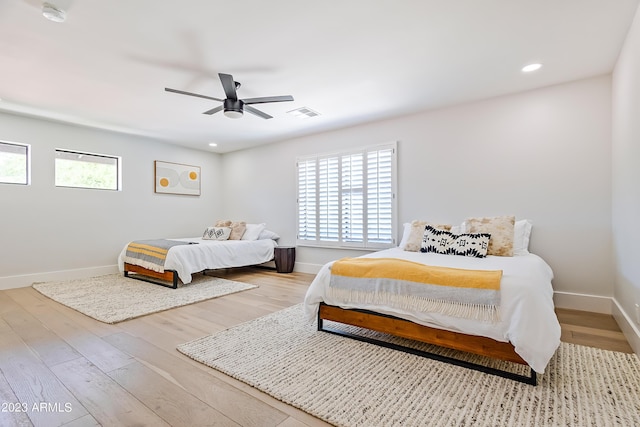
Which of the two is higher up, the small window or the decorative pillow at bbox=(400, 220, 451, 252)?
the small window

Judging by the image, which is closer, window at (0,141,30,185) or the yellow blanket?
the yellow blanket

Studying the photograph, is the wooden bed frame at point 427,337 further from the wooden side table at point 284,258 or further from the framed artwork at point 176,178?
the framed artwork at point 176,178

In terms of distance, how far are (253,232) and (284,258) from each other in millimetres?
833

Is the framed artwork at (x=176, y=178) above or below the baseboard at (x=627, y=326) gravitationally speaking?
above

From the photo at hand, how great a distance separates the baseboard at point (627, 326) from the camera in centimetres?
218

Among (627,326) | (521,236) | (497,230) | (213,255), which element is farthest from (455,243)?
(213,255)

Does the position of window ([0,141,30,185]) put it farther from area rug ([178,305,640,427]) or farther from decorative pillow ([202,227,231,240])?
area rug ([178,305,640,427])

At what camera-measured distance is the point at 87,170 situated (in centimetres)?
499

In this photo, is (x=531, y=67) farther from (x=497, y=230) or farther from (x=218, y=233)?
(x=218, y=233)

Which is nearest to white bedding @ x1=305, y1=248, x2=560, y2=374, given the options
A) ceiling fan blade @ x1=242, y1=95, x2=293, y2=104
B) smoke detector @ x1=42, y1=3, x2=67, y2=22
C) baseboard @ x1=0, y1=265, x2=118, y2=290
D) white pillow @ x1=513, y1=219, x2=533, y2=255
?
white pillow @ x1=513, y1=219, x2=533, y2=255

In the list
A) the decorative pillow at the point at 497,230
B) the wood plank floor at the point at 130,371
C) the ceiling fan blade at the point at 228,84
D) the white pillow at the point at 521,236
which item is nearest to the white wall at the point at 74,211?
the wood plank floor at the point at 130,371

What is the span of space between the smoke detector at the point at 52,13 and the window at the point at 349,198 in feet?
11.8

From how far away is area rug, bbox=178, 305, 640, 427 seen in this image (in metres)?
1.50

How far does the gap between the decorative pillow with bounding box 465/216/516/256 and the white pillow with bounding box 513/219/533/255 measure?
14 cm
